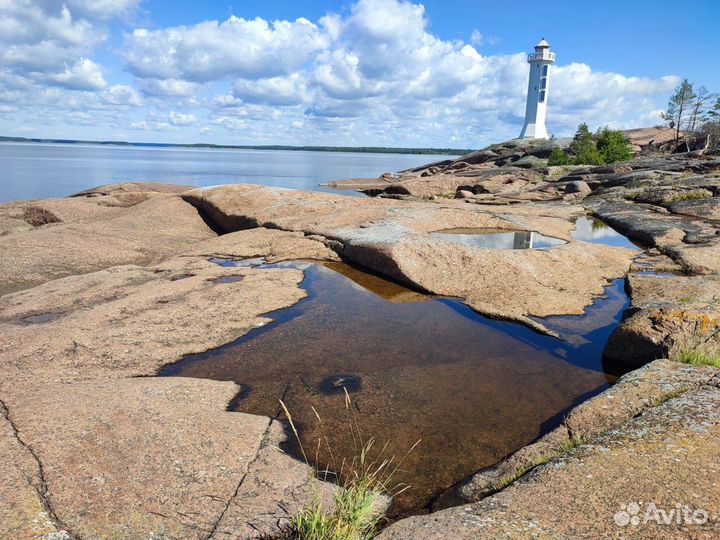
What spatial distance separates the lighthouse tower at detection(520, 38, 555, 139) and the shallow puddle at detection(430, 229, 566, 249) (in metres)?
Answer: 70.6

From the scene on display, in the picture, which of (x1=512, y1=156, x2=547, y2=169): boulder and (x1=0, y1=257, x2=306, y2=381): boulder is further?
(x1=512, y1=156, x2=547, y2=169): boulder

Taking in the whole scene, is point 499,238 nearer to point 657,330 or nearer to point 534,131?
point 657,330

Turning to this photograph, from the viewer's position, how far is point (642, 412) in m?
4.46

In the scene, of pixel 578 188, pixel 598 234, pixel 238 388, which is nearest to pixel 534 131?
pixel 578 188

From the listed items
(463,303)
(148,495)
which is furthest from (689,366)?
(148,495)

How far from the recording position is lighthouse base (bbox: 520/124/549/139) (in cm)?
7775

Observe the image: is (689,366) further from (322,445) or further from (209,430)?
(209,430)

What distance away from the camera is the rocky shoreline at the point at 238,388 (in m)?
3.25

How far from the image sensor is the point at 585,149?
44.6m

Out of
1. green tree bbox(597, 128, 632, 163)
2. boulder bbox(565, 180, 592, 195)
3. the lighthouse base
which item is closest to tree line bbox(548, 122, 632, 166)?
green tree bbox(597, 128, 632, 163)

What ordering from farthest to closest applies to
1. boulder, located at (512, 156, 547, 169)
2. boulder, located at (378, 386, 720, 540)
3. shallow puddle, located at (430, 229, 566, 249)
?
boulder, located at (512, 156, 547, 169) < shallow puddle, located at (430, 229, 566, 249) < boulder, located at (378, 386, 720, 540)

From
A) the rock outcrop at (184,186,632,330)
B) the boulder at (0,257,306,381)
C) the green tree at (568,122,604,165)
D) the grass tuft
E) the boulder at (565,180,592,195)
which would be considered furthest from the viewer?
Answer: the green tree at (568,122,604,165)

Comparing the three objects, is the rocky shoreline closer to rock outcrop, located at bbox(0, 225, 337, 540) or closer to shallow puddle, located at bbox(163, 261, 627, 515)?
rock outcrop, located at bbox(0, 225, 337, 540)

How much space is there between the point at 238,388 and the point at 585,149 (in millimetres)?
46617
